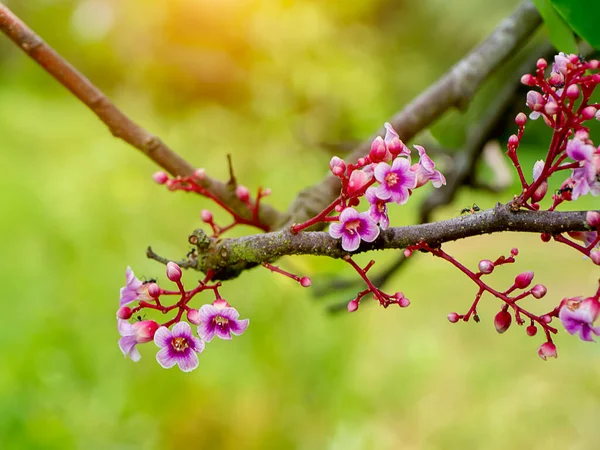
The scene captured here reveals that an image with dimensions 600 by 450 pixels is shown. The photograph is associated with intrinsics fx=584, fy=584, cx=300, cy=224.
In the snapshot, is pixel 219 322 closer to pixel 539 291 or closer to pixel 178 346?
pixel 178 346

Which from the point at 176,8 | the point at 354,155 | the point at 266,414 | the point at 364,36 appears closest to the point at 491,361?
the point at 266,414

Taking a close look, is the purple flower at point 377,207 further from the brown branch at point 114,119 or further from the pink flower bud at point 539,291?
the brown branch at point 114,119

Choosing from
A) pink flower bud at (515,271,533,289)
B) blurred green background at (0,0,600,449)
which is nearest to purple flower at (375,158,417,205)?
pink flower bud at (515,271,533,289)

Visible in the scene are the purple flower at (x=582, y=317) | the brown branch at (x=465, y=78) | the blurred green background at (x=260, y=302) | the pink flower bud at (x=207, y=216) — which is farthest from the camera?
the blurred green background at (x=260, y=302)

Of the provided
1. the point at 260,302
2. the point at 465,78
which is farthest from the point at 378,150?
the point at 260,302

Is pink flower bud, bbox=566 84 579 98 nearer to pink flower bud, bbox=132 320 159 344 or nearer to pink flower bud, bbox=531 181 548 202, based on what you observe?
pink flower bud, bbox=531 181 548 202

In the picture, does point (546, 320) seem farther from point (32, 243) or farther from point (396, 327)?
point (32, 243)

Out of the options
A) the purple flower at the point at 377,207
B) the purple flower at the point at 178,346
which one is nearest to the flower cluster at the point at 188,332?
the purple flower at the point at 178,346
